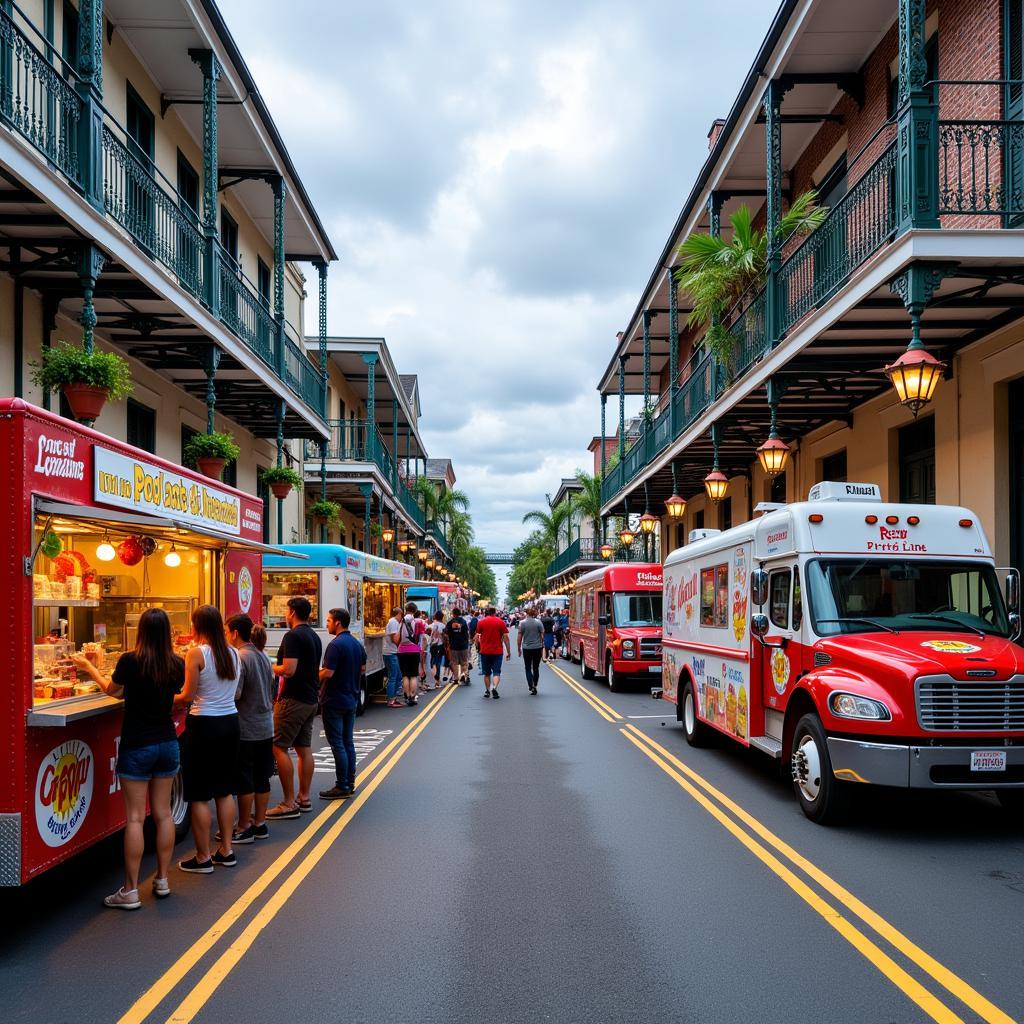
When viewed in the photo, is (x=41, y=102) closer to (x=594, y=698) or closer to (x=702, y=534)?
(x=702, y=534)

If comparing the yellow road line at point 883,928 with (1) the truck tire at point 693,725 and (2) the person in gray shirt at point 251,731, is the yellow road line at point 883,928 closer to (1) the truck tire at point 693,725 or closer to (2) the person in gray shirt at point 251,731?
(1) the truck tire at point 693,725

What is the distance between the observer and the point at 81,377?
36.4 feet

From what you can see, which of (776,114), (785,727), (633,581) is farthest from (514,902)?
(633,581)

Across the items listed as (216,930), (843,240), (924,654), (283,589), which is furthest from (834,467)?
(216,930)

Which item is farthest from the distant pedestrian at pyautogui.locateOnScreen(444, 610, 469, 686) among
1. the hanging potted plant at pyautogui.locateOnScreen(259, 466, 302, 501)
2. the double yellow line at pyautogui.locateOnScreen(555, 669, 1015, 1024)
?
the double yellow line at pyautogui.locateOnScreen(555, 669, 1015, 1024)

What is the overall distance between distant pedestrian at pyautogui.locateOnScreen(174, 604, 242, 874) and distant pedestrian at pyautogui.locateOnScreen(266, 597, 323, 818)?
180 cm

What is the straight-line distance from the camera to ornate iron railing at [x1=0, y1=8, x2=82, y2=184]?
995 cm

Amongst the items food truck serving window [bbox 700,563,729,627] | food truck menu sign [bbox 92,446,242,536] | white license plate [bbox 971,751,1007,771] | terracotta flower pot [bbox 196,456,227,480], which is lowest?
white license plate [bbox 971,751,1007,771]

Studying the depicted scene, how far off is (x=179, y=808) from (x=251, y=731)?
3.25ft

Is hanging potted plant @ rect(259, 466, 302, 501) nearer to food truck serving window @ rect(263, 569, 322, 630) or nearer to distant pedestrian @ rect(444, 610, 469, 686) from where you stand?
food truck serving window @ rect(263, 569, 322, 630)

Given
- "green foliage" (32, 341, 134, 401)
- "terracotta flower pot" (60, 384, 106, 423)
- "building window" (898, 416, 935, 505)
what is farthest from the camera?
"building window" (898, 416, 935, 505)

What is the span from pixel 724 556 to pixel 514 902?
660cm

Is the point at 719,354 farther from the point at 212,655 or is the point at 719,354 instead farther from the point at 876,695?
the point at 212,655

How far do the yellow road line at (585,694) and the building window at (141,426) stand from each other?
9092 millimetres
